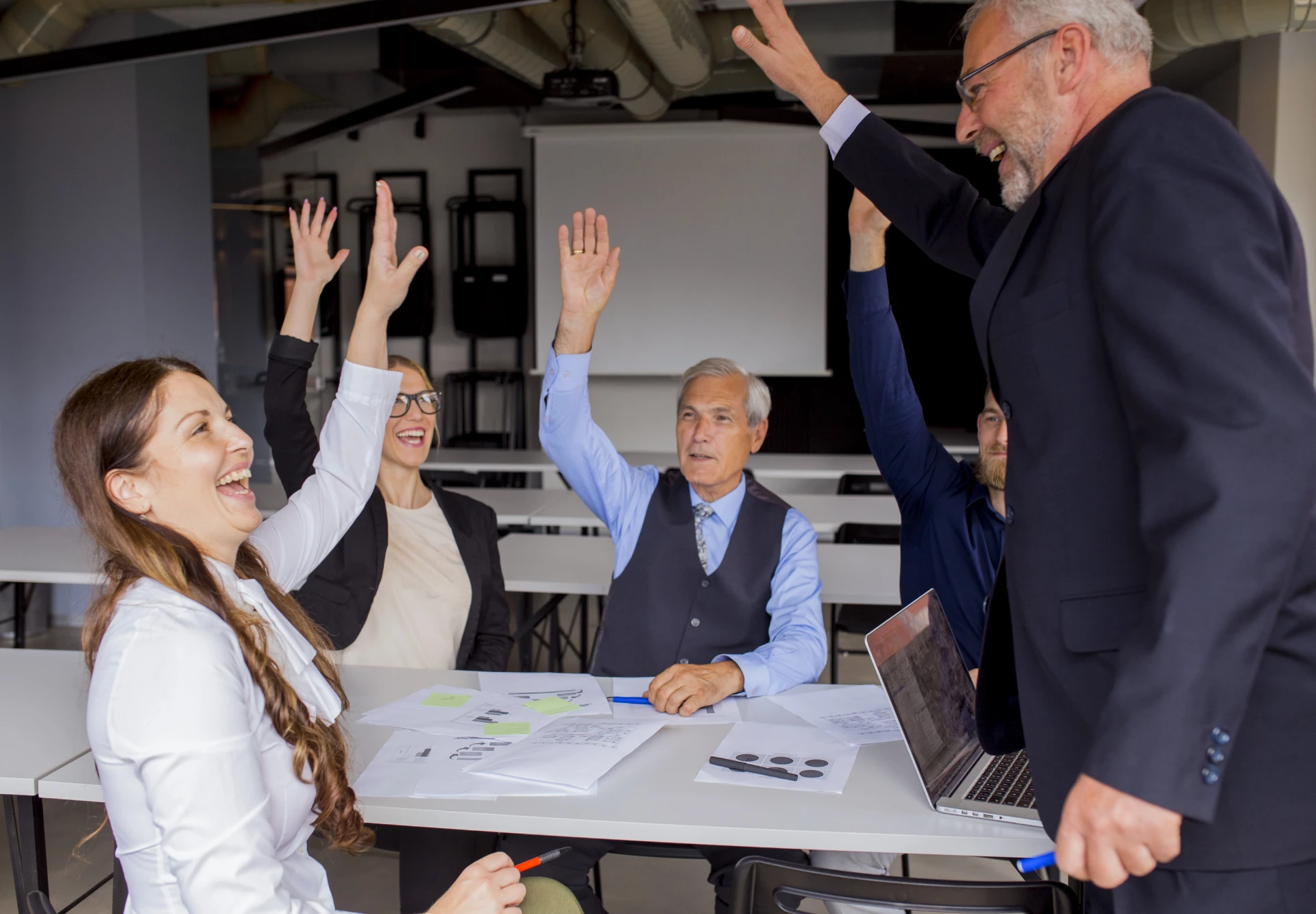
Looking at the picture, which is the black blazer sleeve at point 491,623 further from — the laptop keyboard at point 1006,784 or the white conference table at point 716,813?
the laptop keyboard at point 1006,784

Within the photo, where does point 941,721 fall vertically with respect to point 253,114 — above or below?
below

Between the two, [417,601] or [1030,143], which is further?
[417,601]

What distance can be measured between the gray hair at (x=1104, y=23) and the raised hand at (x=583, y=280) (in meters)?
1.19

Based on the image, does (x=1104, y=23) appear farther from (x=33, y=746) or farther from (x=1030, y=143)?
(x=33, y=746)

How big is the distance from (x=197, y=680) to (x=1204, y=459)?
1017 mm

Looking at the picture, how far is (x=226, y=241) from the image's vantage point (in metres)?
6.65

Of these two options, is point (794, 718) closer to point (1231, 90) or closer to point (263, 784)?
point (263, 784)

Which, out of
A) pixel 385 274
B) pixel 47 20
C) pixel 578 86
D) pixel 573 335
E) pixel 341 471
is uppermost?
pixel 47 20

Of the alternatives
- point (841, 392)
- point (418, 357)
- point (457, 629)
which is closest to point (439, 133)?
point (418, 357)

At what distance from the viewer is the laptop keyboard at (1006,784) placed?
1546 millimetres

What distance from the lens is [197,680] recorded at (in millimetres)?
1158

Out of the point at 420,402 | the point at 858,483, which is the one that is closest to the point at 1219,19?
the point at 858,483

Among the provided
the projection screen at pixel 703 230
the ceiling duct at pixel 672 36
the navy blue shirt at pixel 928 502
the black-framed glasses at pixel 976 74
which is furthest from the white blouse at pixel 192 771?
the projection screen at pixel 703 230

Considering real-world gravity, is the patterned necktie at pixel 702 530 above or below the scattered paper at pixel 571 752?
above
